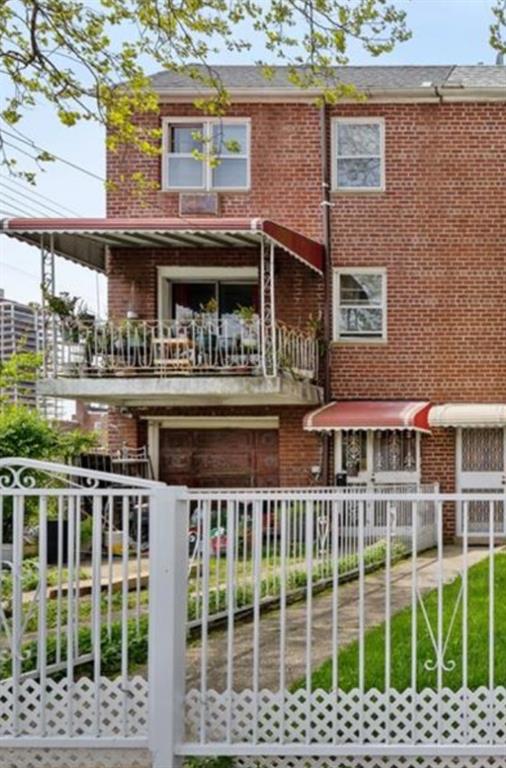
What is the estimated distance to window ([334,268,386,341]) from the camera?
19297 mm

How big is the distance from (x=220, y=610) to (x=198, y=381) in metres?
7.40

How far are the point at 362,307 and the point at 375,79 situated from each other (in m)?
6.17

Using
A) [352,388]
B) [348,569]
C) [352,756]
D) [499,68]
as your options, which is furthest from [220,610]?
[499,68]

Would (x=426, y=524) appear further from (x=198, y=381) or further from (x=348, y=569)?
(x=198, y=381)

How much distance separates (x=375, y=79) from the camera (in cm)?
2056

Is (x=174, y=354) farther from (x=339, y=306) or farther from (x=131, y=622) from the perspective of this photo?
(x=131, y=622)

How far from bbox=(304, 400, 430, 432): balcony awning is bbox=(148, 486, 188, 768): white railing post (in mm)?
12570

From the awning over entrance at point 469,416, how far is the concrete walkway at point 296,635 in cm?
527

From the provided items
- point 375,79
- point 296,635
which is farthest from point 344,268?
point 296,635

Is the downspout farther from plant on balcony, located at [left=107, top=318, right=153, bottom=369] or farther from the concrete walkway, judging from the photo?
the concrete walkway

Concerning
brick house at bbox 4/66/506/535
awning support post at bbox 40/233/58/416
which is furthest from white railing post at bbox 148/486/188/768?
brick house at bbox 4/66/506/535

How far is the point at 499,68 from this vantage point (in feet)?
70.1

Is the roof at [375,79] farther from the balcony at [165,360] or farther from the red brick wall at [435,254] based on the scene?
the balcony at [165,360]

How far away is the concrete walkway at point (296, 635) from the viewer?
23.8ft
